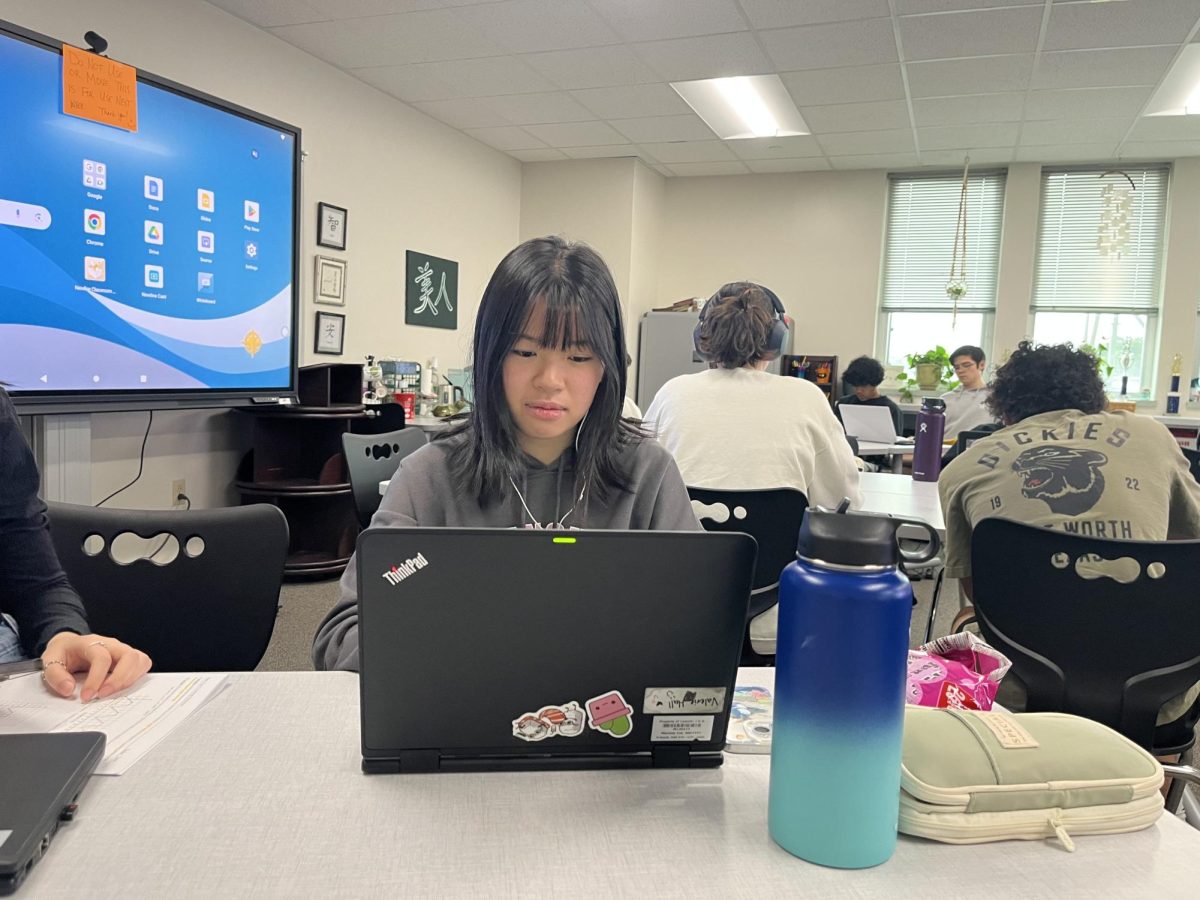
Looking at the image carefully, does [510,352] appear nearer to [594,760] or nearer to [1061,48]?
[594,760]

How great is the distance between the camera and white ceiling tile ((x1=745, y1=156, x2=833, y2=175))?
6.28m

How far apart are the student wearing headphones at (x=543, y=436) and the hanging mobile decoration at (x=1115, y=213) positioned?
6.08 metres

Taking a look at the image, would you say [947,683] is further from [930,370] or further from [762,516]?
[930,370]

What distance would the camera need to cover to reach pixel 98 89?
290cm

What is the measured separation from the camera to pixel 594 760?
2.60 feet

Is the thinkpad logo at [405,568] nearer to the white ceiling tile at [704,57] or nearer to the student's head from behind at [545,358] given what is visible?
the student's head from behind at [545,358]

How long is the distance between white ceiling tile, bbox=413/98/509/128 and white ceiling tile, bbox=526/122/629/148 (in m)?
0.28

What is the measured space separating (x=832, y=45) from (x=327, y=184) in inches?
105

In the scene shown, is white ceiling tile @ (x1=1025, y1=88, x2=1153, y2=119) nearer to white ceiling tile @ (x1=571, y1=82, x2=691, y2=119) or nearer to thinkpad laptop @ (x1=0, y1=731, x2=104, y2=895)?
white ceiling tile @ (x1=571, y1=82, x2=691, y2=119)

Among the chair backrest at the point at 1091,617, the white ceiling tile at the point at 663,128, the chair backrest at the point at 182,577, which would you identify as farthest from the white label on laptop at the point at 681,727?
the white ceiling tile at the point at 663,128

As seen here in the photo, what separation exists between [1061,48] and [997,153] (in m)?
2.01

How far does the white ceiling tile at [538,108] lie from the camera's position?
16.2ft

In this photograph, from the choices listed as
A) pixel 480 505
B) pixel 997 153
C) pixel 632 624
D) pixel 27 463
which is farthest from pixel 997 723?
pixel 997 153

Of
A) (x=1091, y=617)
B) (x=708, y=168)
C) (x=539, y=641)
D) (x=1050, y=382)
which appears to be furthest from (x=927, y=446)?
(x=708, y=168)
